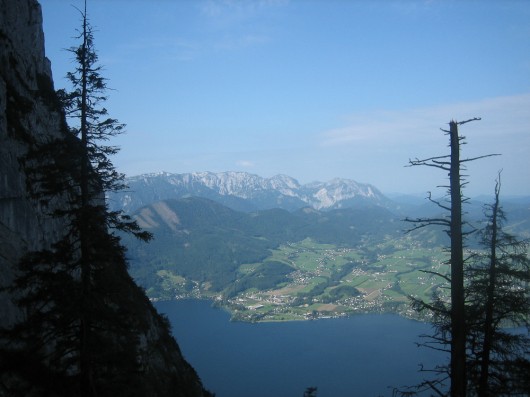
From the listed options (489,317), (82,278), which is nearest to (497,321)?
(489,317)

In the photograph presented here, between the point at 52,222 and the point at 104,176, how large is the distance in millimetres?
12481

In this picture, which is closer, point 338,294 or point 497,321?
point 497,321

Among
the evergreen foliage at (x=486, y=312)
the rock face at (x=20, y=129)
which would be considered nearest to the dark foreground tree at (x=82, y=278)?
the rock face at (x=20, y=129)

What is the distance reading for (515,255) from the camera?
12180 millimetres

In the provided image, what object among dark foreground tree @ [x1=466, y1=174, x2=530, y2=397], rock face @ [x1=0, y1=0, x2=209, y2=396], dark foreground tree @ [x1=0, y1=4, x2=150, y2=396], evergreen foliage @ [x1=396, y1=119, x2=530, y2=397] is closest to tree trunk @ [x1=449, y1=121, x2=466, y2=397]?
evergreen foliage @ [x1=396, y1=119, x2=530, y2=397]

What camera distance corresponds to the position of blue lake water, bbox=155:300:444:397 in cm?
7350

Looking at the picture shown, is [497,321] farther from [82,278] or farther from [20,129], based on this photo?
[20,129]

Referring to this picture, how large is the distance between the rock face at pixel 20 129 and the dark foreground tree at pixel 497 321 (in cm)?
1138

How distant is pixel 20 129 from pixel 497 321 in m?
20.9

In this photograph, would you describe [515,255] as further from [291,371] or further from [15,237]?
[291,371]

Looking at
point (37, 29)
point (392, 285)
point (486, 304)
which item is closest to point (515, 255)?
point (486, 304)

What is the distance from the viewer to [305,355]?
92438 millimetres

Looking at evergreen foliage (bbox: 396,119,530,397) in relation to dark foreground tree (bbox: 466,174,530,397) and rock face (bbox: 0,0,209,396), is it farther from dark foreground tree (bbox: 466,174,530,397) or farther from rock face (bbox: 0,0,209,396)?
rock face (bbox: 0,0,209,396)

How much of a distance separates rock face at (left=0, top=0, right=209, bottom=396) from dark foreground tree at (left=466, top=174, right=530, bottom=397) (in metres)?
11.4
